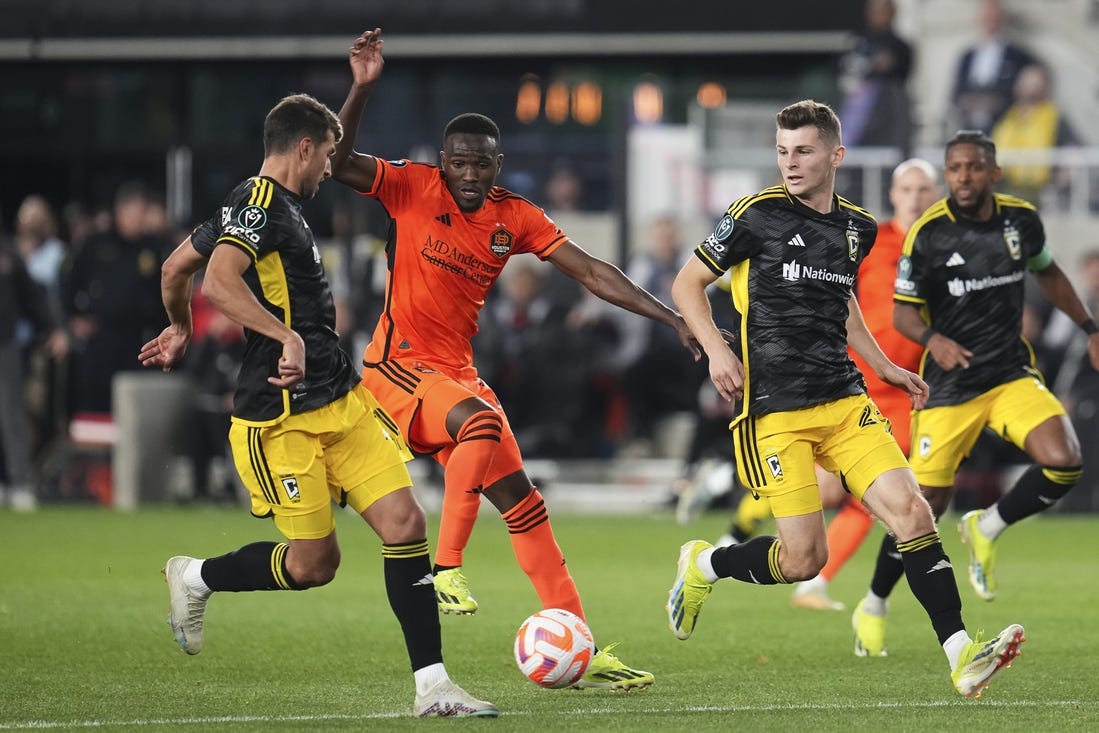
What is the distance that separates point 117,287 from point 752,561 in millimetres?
10840

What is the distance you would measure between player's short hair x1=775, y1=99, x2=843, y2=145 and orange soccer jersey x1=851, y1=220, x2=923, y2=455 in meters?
2.97

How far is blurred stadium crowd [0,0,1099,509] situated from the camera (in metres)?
17.3

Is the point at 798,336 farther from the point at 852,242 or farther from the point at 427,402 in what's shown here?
the point at 427,402

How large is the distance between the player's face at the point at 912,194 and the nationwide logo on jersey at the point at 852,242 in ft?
8.46

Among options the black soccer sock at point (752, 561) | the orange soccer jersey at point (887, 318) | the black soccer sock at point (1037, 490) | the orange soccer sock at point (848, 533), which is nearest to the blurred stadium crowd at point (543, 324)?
the orange soccer jersey at point (887, 318)

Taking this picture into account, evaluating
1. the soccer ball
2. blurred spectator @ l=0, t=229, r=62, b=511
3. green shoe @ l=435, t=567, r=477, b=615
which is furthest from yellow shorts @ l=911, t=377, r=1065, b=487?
blurred spectator @ l=0, t=229, r=62, b=511

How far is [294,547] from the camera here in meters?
7.46

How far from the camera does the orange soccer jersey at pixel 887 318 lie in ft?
34.9

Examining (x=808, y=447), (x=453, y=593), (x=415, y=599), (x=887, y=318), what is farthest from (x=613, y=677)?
(x=887, y=318)

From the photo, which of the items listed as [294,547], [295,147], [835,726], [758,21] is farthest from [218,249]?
[758,21]

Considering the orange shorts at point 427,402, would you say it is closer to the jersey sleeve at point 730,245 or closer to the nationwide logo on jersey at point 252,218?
the jersey sleeve at point 730,245

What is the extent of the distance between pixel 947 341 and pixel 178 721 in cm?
411

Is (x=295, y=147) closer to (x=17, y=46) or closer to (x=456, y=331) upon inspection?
(x=456, y=331)

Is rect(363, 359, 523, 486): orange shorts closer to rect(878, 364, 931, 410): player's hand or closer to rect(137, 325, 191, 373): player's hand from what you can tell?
rect(137, 325, 191, 373): player's hand
